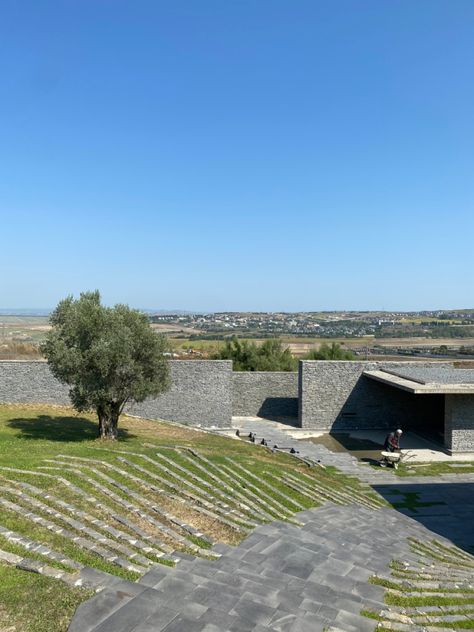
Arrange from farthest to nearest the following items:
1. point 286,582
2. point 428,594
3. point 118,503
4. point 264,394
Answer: point 264,394 → point 118,503 → point 428,594 → point 286,582

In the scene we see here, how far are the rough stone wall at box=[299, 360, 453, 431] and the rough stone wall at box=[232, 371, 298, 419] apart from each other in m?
2.58

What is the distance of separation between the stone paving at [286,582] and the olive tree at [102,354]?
22.4 feet

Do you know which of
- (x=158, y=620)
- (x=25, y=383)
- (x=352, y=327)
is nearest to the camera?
(x=158, y=620)

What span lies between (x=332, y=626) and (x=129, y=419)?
19294 mm

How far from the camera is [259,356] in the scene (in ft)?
115

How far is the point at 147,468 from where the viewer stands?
12.1 meters

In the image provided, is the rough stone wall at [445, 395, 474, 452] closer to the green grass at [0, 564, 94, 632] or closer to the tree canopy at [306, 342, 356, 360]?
the tree canopy at [306, 342, 356, 360]

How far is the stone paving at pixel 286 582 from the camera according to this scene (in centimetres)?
598

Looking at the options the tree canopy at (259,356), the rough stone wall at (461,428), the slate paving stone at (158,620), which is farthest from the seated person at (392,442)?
the slate paving stone at (158,620)

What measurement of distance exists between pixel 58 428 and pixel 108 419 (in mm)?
3510

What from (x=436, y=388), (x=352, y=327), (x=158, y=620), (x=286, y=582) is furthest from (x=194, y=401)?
(x=352, y=327)

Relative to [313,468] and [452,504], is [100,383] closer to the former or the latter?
[313,468]

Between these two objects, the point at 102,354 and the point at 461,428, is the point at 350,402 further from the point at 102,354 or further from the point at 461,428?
the point at 102,354

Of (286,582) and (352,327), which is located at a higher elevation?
(352,327)
